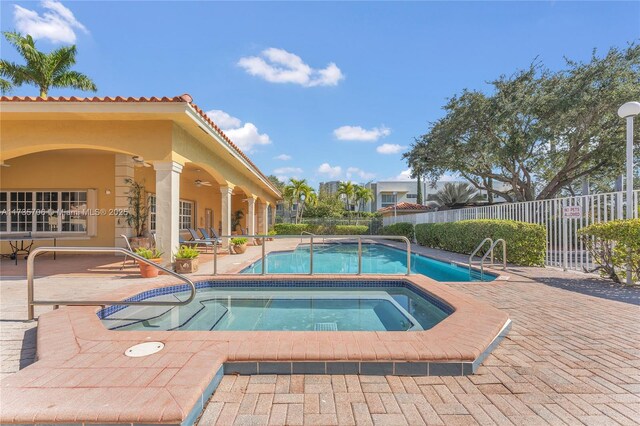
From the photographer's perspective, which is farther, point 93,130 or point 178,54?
point 178,54

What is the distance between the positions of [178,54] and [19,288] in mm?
8152

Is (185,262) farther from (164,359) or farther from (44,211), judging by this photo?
(44,211)

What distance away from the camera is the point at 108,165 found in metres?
11.1

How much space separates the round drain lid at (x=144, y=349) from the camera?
2.93 meters

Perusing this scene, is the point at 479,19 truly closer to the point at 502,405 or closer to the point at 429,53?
the point at 429,53

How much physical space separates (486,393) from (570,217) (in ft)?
25.2

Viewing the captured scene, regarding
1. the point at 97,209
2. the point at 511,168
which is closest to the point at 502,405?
the point at 97,209

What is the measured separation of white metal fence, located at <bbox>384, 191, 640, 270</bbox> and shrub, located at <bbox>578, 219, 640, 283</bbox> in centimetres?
55

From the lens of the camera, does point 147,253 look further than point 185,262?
No

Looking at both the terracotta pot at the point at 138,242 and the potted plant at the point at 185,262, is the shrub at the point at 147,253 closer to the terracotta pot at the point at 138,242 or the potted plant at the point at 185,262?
the potted plant at the point at 185,262

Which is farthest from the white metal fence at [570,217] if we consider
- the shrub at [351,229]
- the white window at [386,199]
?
the white window at [386,199]

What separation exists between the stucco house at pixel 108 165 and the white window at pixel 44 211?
4cm

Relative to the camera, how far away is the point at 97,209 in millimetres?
11000

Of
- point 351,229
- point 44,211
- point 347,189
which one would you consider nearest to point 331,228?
point 351,229
